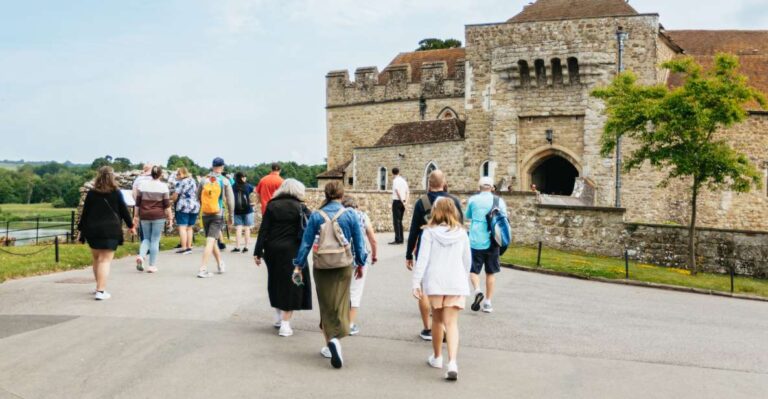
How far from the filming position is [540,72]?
3269cm

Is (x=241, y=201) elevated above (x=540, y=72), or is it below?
below

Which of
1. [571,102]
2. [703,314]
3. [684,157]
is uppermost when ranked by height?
[571,102]

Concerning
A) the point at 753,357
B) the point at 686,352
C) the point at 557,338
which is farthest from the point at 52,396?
the point at 753,357

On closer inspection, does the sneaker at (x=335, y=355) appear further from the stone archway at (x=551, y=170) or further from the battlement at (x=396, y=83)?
the battlement at (x=396, y=83)

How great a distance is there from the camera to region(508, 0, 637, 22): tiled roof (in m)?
34.2

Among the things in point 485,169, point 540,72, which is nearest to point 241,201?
point 485,169

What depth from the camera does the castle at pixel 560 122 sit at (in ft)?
99.7

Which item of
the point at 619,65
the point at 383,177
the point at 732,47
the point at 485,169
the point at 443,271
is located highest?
the point at 732,47

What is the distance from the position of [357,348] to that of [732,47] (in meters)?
36.6

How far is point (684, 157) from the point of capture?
18.6 metres

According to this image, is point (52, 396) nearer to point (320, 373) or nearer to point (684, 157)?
point (320, 373)

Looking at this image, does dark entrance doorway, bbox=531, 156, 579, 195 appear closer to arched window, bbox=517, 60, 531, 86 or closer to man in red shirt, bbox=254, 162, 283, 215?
arched window, bbox=517, 60, 531, 86

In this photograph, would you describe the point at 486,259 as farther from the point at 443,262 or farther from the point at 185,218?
the point at 185,218

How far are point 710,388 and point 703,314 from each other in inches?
193
